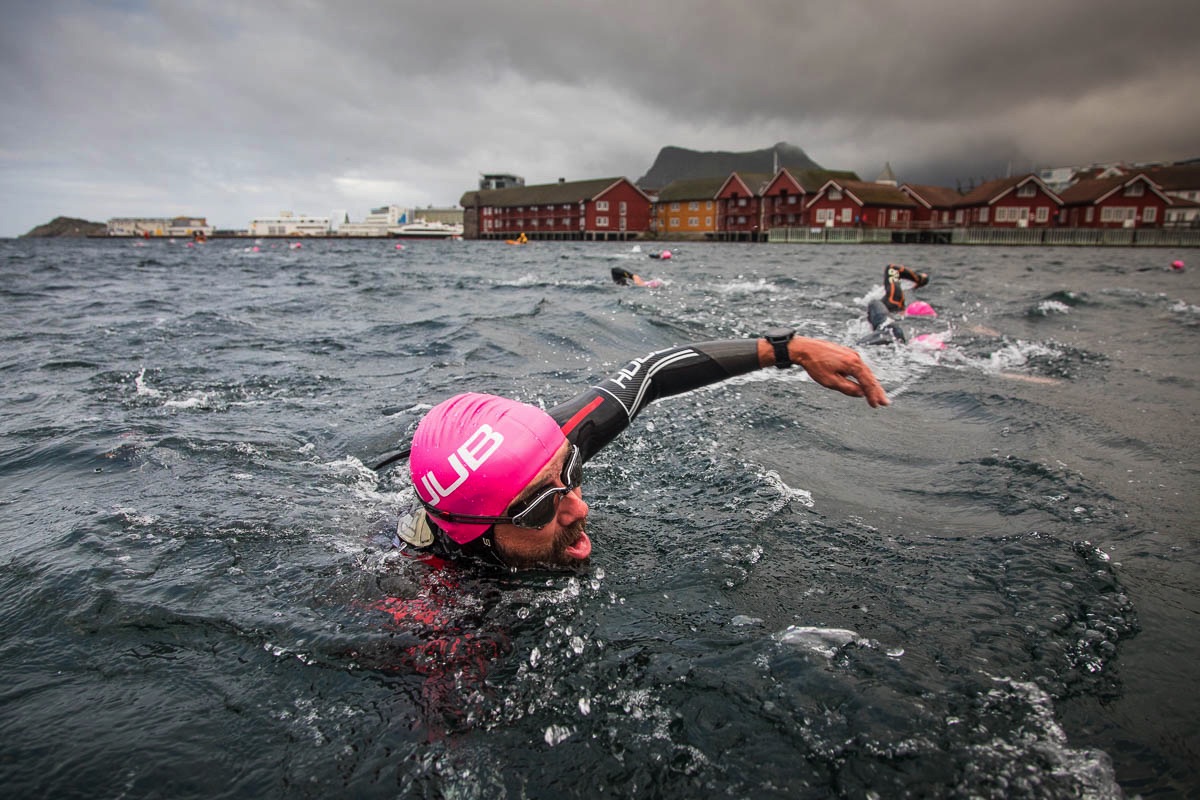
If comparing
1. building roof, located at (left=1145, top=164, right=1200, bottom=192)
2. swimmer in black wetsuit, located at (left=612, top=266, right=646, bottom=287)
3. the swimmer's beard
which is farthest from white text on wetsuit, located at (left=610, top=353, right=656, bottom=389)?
building roof, located at (left=1145, top=164, right=1200, bottom=192)

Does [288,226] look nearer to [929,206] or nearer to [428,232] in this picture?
[428,232]

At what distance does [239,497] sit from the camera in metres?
3.61

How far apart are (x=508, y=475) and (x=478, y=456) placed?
138 mm

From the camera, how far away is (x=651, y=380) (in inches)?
134

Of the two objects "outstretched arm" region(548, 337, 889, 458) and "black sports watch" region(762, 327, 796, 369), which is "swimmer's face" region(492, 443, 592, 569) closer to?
"outstretched arm" region(548, 337, 889, 458)

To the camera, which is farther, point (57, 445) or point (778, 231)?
point (778, 231)

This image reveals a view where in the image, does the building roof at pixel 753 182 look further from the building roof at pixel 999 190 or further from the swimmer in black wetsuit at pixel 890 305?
the swimmer in black wetsuit at pixel 890 305

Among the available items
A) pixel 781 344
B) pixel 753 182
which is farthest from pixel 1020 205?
pixel 781 344

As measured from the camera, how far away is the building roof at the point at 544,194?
84000mm

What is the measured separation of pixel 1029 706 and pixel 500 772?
1.59 m

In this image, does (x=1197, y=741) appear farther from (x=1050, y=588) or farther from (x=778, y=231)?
(x=778, y=231)

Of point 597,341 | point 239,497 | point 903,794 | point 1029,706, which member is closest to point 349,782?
point 903,794

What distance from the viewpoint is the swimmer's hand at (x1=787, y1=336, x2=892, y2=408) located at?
2.92 m

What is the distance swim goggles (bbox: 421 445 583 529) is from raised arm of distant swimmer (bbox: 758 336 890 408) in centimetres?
123
